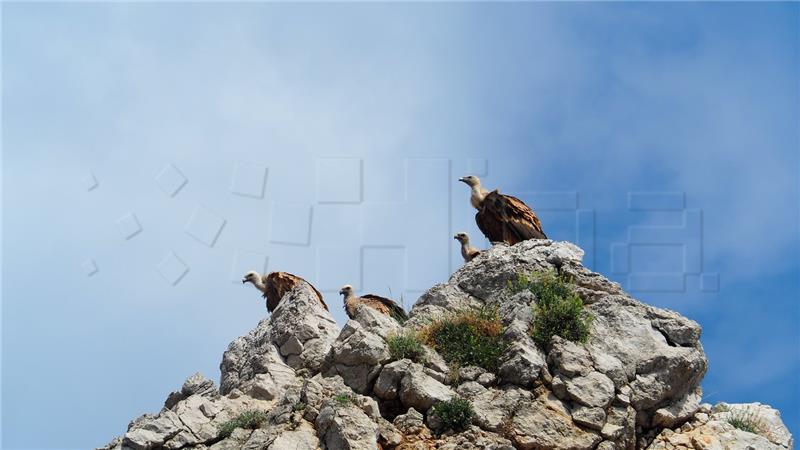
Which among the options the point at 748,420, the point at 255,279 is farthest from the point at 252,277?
the point at 748,420

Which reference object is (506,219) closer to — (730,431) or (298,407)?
(730,431)

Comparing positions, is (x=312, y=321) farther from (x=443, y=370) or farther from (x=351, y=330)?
(x=443, y=370)

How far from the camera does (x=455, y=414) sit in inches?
736

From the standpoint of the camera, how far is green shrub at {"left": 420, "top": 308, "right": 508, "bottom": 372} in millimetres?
19844

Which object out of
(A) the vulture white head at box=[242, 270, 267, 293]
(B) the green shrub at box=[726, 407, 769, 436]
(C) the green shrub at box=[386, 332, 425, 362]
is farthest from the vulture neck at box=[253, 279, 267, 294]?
(B) the green shrub at box=[726, 407, 769, 436]

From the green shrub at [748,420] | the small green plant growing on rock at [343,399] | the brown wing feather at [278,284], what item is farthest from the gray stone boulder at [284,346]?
the green shrub at [748,420]

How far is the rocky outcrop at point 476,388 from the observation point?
60.1 feet

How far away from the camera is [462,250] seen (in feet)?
81.9

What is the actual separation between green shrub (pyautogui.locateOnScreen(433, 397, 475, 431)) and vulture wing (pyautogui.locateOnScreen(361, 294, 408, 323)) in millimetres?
3491

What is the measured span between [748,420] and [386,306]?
7.35m

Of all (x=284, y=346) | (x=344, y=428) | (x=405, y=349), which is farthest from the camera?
(x=284, y=346)

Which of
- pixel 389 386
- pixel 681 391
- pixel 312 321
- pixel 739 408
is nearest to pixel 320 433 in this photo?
pixel 389 386

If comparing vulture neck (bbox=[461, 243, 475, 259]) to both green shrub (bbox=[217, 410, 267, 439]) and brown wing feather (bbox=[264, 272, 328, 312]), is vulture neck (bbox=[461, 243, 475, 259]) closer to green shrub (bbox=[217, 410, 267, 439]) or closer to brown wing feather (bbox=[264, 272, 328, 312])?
brown wing feather (bbox=[264, 272, 328, 312])

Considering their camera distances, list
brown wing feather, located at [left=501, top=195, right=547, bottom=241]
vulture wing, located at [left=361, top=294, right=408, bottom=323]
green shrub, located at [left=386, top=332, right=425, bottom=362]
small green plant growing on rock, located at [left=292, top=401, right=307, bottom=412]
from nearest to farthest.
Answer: small green plant growing on rock, located at [left=292, top=401, right=307, bottom=412] < green shrub, located at [left=386, top=332, right=425, bottom=362] < vulture wing, located at [left=361, top=294, right=408, bottom=323] < brown wing feather, located at [left=501, top=195, right=547, bottom=241]
